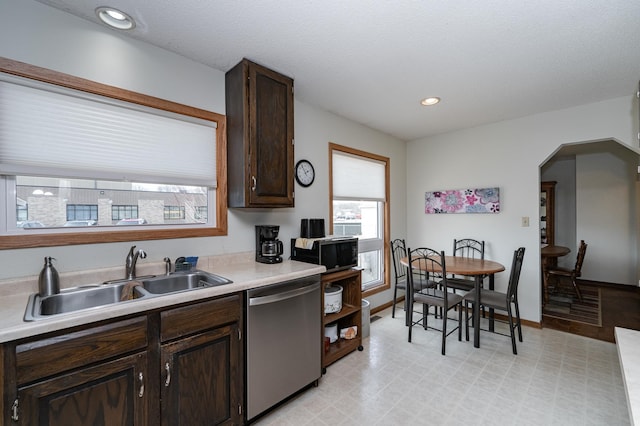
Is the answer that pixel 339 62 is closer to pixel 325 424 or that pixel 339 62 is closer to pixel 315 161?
pixel 315 161

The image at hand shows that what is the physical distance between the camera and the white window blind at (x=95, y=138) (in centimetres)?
150

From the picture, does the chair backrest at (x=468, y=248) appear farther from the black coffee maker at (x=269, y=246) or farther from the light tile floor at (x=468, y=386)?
the black coffee maker at (x=269, y=246)

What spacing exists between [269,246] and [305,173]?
93cm

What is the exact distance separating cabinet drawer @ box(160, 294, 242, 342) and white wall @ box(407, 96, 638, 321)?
3.26 m

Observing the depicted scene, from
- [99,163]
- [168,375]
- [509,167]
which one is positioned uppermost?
[509,167]

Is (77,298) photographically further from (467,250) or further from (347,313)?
(467,250)

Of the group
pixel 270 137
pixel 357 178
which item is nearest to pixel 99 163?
pixel 270 137

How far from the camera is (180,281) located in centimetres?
194

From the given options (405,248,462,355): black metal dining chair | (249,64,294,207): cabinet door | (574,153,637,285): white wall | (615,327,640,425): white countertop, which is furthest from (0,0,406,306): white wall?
(574,153,637,285): white wall

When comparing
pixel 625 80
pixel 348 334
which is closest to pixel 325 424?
pixel 348 334

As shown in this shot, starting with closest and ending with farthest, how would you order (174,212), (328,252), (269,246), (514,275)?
(174,212) < (269,246) < (328,252) < (514,275)

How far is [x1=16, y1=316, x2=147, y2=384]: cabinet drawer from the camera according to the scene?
1.08 meters

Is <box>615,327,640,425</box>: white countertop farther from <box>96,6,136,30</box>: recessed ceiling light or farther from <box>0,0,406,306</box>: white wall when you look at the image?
<box>96,6,136,30</box>: recessed ceiling light

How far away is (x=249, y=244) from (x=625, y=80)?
11.6 ft
